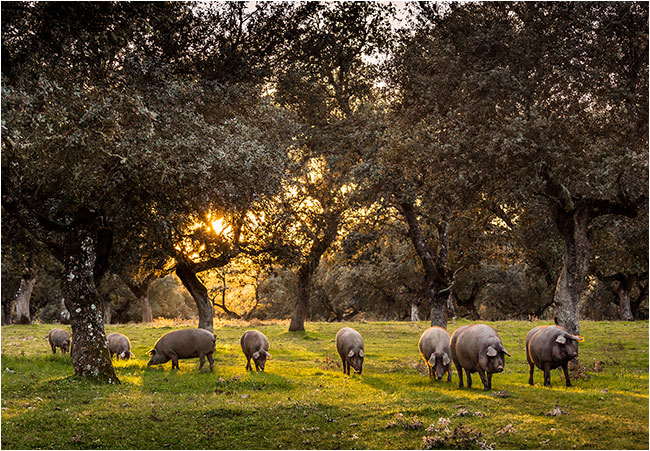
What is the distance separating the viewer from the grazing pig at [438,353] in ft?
61.2

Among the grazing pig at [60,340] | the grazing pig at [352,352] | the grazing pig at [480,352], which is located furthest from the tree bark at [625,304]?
the grazing pig at [60,340]

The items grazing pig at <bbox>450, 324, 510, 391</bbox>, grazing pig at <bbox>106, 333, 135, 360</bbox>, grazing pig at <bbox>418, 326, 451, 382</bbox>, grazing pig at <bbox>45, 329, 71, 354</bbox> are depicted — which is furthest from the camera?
grazing pig at <bbox>45, 329, 71, 354</bbox>

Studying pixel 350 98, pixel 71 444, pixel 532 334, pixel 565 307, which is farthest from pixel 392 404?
pixel 350 98

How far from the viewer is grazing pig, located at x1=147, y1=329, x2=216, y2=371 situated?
69.6 feet

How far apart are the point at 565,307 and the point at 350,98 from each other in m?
19.1

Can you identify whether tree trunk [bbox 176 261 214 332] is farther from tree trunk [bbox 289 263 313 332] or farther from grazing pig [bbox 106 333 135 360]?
tree trunk [bbox 289 263 313 332]

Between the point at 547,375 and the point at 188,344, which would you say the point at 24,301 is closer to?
the point at 188,344

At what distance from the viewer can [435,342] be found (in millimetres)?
19062

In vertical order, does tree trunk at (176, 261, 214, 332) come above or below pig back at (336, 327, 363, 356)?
above

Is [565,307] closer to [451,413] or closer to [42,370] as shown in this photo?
→ [451,413]

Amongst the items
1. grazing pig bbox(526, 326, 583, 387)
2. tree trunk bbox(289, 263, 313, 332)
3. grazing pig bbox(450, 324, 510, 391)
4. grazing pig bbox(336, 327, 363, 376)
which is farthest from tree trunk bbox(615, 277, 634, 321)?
grazing pig bbox(450, 324, 510, 391)

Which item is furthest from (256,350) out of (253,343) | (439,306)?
(439,306)

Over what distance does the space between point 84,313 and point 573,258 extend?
1955cm

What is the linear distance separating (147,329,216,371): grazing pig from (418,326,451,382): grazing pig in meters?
8.45
